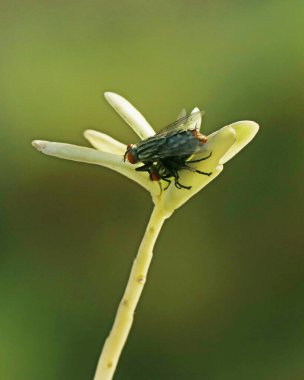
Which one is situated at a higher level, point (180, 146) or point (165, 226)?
point (165, 226)

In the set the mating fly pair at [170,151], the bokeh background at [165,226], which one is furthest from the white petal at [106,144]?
the bokeh background at [165,226]

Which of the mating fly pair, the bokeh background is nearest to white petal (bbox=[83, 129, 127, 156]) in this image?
the mating fly pair

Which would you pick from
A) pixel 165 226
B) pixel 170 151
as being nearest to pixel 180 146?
pixel 170 151

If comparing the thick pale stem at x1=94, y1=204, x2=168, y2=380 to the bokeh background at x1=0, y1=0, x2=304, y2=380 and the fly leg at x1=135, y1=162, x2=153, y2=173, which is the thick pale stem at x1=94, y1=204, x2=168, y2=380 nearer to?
the fly leg at x1=135, y1=162, x2=153, y2=173

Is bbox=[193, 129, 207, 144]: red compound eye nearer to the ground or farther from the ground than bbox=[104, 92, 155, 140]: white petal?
nearer to the ground

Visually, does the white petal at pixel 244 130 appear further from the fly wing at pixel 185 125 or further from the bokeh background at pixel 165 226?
the bokeh background at pixel 165 226

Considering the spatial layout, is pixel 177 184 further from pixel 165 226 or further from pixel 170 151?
pixel 165 226
